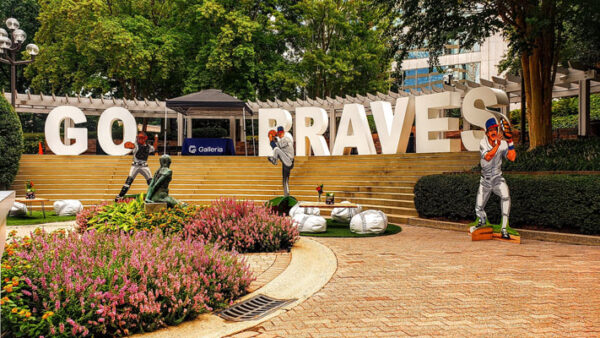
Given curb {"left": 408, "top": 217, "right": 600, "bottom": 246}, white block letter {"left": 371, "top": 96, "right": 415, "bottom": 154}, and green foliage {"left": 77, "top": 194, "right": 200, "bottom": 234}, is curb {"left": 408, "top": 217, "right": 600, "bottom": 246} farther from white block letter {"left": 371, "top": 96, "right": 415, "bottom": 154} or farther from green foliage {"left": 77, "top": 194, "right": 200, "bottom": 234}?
white block letter {"left": 371, "top": 96, "right": 415, "bottom": 154}

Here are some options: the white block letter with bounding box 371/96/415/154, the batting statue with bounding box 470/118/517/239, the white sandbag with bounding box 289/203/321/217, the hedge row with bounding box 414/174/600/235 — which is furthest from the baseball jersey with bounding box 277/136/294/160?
the white block letter with bounding box 371/96/415/154

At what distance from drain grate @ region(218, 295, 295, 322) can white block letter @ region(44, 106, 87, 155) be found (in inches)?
726

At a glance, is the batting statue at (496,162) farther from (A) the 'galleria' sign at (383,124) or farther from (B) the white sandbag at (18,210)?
(B) the white sandbag at (18,210)

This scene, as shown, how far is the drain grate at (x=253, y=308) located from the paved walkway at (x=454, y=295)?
0.76 feet

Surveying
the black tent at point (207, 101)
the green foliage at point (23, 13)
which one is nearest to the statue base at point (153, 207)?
the black tent at point (207, 101)

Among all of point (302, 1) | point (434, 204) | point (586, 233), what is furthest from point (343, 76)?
point (586, 233)

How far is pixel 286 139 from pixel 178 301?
959cm

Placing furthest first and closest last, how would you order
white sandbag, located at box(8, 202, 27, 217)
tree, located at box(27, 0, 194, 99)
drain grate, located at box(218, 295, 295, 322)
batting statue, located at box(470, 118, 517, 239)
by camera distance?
tree, located at box(27, 0, 194, 99)
white sandbag, located at box(8, 202, 27, 217)
batting statue, located at box(470, 118, 517, 239)
drain grate, located at box(218, 295, 295, 322)

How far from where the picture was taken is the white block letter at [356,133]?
19156 millimetres

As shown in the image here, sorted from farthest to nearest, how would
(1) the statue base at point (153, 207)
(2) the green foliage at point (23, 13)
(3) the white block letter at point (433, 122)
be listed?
1. (2) the green foliage at point (23, 13)
2. (3) the white block letter at point (433, 122)
3. (1) the statue base at point (153, 207)

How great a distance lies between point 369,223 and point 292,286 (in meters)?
5.04

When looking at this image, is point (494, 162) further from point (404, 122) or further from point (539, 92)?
point (404, 122)

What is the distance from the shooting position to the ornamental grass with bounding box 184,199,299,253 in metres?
7.62

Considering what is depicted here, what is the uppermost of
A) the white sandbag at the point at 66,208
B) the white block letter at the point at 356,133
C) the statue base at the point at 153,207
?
the white block letter at the point at 356,133
